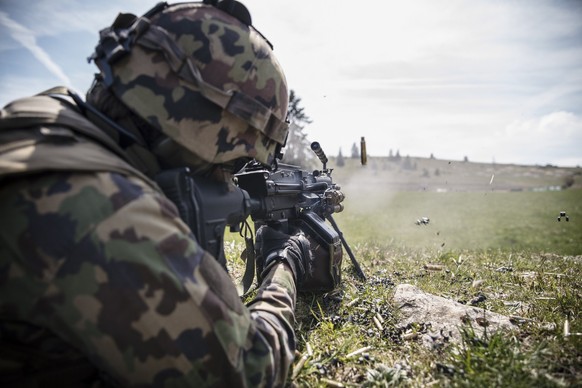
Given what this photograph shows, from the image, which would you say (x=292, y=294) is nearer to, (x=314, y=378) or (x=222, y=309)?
(x=314, y=378)

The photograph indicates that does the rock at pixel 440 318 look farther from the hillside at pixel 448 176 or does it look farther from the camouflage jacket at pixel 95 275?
the hillside at pixel 448 176

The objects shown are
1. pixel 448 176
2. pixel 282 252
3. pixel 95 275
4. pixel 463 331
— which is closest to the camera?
pixel 95 275

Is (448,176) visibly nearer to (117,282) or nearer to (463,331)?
(463,331)

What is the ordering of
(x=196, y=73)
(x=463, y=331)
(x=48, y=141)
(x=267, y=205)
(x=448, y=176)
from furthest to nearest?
(x=448, y=176) → (x=267, y=205) → (x=463, y=331) → (x=196, y=73) → (x=48, y=141)

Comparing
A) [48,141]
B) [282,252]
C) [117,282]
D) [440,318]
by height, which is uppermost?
[48,141]

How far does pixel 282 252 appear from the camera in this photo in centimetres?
313

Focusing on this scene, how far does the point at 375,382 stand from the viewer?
7.80 feet

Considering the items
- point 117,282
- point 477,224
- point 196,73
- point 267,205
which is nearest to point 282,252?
point 267,205

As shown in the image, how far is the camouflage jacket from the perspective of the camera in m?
1.36

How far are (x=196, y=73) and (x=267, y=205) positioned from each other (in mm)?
1967

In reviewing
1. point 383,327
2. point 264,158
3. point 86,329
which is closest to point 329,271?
point 383,327

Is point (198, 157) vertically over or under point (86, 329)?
over

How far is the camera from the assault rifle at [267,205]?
2139 mm

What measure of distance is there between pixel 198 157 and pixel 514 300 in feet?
12.4
